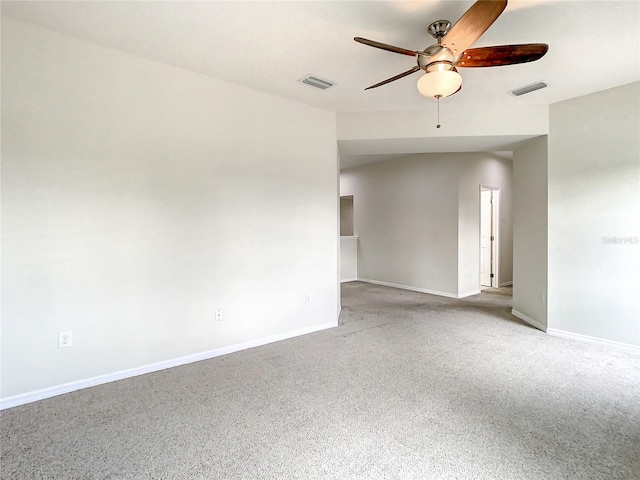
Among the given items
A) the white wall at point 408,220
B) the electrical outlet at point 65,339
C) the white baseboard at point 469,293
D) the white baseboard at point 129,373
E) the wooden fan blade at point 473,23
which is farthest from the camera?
the white wall at point 408,220

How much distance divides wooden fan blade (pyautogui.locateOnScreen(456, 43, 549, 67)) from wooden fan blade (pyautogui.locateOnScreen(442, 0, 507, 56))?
3.6 inches

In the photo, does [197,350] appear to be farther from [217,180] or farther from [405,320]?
[405,320]

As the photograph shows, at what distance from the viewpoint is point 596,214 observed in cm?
336

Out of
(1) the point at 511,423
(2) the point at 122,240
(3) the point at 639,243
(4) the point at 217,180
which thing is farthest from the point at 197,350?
(3) the point at 639,243

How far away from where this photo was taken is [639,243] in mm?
3129

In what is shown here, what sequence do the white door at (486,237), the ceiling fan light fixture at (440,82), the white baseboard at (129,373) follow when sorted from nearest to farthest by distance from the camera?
the ceiling fan light fixture at (440,82) < the white baseboard at (129,373) < the white door at (486,237)

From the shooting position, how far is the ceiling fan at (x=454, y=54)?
185cm

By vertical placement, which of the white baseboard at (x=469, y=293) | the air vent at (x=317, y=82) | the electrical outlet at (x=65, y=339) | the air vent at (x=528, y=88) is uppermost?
the air vent at (x=317, y=82)

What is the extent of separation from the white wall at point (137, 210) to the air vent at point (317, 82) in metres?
0.50

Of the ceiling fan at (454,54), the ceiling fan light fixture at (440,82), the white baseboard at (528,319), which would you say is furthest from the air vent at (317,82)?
the white baseboard at (528,319)

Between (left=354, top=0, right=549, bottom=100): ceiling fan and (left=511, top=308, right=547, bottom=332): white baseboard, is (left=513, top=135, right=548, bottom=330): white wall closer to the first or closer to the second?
(left=511, top=308, right=547, bottom=332): white baseboard

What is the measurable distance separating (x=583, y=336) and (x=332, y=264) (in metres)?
2.84

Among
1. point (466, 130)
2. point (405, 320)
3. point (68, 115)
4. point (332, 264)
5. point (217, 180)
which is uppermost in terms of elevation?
point (466, 130)

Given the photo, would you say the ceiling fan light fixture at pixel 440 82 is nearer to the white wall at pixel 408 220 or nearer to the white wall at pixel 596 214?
the white wall at pixel 596 214
